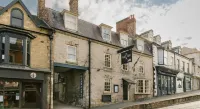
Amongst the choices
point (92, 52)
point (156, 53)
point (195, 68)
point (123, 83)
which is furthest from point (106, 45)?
point (195, 68)

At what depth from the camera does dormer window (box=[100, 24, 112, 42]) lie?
24.7 meters

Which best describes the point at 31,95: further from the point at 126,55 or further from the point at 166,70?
the point at 166,70

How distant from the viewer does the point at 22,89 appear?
665 inches

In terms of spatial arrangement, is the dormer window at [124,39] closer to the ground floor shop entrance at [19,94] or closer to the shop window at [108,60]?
the shop window at [108,60]

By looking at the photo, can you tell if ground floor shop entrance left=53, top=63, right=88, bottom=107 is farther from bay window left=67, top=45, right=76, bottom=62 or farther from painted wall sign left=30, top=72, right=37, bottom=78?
painted wall sign left=30, top=72, right=37, bottom=78

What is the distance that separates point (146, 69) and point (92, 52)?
9.52 metres

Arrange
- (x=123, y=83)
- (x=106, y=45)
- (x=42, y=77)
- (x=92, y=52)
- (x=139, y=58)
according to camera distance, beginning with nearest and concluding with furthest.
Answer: (x=42, y=77), (x=92, y=52), (x=106, y=45), (x=123, y=83), (x=139, y=58)

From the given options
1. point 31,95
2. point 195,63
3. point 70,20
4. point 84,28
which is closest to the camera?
point 31,95

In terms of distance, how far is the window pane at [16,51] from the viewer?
54.0 ft

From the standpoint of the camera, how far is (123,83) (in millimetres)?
25781

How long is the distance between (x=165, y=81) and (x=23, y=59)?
871 inches

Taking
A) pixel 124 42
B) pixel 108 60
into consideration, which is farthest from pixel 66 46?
pixel 124 42

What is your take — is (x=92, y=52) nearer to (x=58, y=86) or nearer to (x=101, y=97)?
(x=101, y=97)

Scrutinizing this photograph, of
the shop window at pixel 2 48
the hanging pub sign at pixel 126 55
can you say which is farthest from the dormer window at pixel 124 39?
the shop window at pixel 2 48
